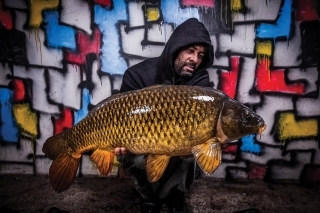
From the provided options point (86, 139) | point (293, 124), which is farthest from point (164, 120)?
point (293, 124)

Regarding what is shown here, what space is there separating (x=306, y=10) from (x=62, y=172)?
319 cm

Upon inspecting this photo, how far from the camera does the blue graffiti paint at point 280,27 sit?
114 inches

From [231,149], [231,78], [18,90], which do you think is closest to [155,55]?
[231,78]

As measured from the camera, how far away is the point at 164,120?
165 cm

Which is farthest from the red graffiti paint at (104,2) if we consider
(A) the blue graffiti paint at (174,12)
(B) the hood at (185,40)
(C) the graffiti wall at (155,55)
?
(B) the hood at (185,40)

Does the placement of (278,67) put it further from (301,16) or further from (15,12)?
(15,12)

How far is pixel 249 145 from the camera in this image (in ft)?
10.4

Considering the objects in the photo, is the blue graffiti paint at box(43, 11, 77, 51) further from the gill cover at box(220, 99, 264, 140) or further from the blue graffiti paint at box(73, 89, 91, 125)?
the gill cover at box(220, 99, 264, 140)

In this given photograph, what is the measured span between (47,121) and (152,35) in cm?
180

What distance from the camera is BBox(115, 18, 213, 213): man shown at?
2.27m

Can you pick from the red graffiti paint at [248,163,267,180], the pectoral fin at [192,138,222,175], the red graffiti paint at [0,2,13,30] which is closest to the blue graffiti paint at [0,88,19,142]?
the red graffiti paint at [0,2,13,30]

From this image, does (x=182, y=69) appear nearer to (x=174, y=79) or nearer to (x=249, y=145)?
(x=174, y=79)

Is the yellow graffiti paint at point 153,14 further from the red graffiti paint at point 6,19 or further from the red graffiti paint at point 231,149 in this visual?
the red graffiti paint at point 231,149

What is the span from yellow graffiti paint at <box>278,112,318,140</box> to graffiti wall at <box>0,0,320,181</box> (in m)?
0.01
